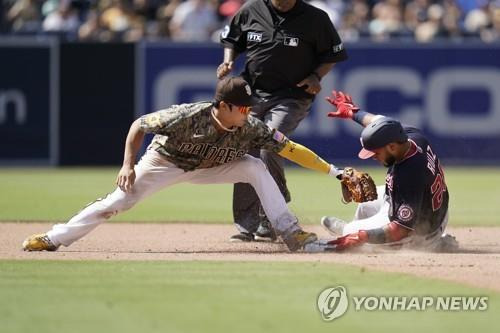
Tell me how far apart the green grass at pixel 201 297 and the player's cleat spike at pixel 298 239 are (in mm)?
789

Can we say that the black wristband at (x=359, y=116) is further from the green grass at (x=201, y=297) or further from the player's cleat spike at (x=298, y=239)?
the green grass at (x=201, y=297)

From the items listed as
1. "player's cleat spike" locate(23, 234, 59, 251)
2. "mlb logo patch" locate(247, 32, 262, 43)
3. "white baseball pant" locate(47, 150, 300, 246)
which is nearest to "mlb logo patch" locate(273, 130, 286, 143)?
"white baseball pant" locate(47, 150, 300, 246)

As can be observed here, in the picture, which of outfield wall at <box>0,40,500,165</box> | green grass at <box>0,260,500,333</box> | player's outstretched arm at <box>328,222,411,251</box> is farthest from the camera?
outfield wall at <box>0,40,500,165</box>

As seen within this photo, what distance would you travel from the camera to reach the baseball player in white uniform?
356 inches

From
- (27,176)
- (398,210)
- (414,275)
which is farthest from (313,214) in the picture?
(27,176)

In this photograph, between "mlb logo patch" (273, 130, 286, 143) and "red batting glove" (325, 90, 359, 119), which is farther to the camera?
"red batting glove" (325, 90, 359, 119)

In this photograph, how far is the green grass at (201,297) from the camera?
6.43 metres

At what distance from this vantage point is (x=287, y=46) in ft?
35.4

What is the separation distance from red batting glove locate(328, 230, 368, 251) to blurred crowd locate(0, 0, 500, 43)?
11.3 metres

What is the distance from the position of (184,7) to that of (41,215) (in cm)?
896

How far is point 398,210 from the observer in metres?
9.28

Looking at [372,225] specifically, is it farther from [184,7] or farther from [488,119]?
[184,7]
